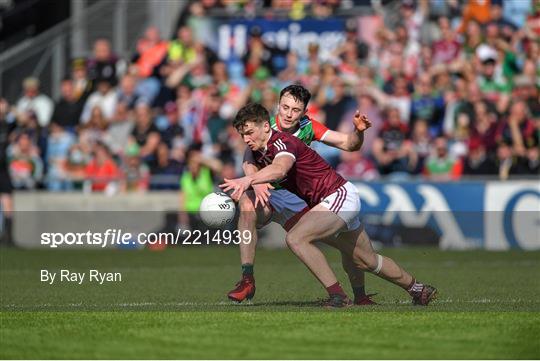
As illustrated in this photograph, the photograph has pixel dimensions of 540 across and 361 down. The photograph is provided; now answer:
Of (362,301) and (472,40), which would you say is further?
(472,40)

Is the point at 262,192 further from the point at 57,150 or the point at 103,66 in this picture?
the point at 103,66

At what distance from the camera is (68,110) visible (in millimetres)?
26828

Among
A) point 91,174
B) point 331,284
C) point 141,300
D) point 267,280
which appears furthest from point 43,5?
point 331,284

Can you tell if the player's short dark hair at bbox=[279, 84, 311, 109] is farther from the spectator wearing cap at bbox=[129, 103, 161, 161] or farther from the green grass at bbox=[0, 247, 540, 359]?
the spectator wearing cap at bbox=[129, 103, 161, 161]

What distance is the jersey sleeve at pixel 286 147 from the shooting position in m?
12.0

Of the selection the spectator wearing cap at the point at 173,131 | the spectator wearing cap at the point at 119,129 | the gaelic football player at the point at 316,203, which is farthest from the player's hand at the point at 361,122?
the spectator wearing cap at the point at 119,129

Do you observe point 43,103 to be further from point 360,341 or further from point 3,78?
point 360,341

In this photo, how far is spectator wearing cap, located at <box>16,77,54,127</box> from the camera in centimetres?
2708

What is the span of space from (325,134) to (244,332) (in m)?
3.23

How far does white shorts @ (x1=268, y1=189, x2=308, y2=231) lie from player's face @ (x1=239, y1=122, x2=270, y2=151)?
4.59ft

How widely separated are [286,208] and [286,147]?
155cm

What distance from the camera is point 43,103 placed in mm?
27484

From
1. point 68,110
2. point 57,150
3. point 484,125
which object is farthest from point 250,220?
point 68,110

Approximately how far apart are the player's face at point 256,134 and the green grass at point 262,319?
1.47 metres
